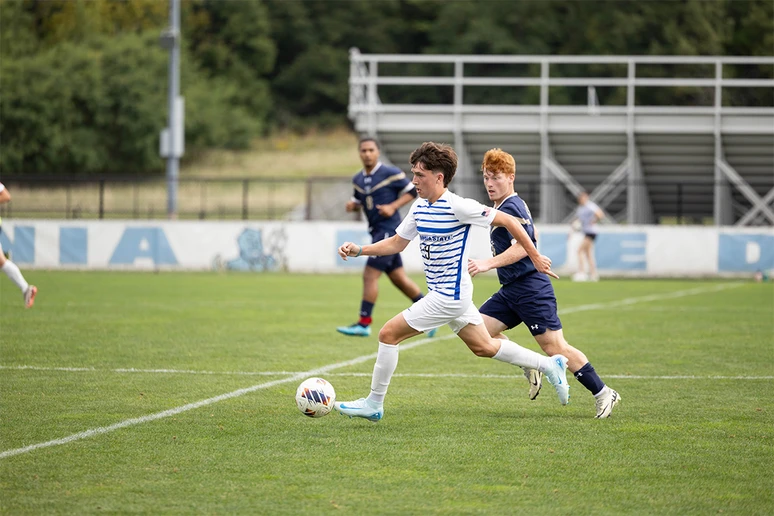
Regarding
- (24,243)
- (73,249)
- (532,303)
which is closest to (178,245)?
(73,249)

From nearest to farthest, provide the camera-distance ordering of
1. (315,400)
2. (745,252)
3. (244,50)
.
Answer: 1. (315,400)
2. (745,252)
3. (244,50)

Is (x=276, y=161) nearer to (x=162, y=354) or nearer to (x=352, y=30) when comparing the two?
(x=352, y=30)

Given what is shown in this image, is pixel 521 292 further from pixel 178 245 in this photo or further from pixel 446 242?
pixel 178 245

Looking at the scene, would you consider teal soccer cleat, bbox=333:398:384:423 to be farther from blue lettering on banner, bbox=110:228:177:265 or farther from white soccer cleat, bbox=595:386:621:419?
blue lettering on banner, bbox=110:228:177:265

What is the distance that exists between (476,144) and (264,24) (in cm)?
4085

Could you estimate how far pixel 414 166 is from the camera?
662cm

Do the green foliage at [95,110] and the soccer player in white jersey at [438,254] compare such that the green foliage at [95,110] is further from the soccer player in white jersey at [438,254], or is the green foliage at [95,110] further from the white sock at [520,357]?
the white sock at [520,357]

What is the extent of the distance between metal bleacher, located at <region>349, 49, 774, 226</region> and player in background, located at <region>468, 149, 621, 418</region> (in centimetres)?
1853

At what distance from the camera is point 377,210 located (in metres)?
12.2

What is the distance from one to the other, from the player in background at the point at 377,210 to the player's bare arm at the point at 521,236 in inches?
200

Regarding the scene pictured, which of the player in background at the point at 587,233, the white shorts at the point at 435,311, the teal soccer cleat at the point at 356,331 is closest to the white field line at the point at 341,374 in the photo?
the white shorts at the point at 435,311

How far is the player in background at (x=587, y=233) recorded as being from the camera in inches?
883

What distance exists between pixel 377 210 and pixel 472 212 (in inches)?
229

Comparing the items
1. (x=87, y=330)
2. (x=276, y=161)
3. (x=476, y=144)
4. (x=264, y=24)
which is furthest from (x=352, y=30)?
(x=87, y=330)
